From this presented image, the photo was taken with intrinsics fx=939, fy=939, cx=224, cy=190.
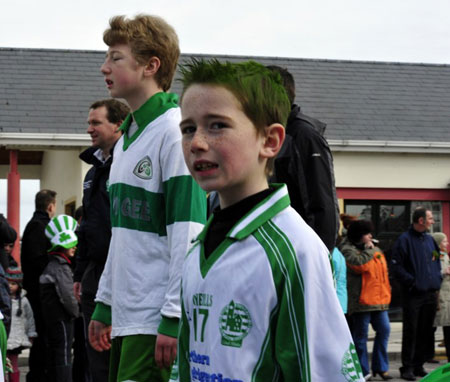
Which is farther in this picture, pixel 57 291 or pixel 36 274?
pixel 36 274

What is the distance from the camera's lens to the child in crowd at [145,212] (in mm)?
3471

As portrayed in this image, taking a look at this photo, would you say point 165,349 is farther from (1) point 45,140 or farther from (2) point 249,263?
(1) point 45,140

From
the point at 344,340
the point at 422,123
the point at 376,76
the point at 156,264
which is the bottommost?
the point at 344,340

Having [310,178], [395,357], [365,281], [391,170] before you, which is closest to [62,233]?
[365,281]

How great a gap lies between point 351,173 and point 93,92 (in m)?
5.38

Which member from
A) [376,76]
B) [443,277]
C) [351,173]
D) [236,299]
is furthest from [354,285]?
[376,76]

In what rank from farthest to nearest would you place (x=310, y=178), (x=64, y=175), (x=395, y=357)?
1. (x=64, y=175)
2. (x=395, y=357)
3. (x=310, y=178)

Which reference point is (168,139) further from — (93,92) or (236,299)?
(93,92)

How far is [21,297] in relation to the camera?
8891mm

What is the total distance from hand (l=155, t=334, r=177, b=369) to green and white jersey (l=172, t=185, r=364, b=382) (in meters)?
0.94

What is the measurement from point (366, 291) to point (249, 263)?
29.1 ft

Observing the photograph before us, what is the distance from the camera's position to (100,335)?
13.1ft

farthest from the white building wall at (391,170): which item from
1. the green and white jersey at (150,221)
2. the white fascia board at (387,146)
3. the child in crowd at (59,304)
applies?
the green and white jersey at (150,221)

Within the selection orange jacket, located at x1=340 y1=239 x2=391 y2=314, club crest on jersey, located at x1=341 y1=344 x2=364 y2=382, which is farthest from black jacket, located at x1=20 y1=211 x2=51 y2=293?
club crest on jersey, located at x1=341 y1=344 x2=364 y2=382
